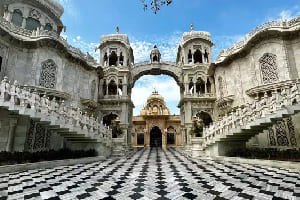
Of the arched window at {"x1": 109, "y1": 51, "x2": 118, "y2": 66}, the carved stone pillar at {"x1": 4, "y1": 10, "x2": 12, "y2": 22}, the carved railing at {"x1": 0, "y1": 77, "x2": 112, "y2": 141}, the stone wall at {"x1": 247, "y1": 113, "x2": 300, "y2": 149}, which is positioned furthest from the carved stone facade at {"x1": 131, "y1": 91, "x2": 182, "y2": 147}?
Result: the carved stone pillar at {"x1": 4, "y1": 10, "x2": 12, "y2": 22}

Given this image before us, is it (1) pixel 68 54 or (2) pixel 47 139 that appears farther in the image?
(1) pixel 68 54

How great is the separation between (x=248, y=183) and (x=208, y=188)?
1439mm

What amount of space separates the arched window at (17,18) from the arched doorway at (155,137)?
72.7ft

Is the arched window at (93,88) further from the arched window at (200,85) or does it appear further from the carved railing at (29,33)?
the arched window at (200,85)

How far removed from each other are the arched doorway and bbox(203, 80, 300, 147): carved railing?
16.8 metres

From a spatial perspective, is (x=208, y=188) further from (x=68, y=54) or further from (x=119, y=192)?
(x=68, y=54)

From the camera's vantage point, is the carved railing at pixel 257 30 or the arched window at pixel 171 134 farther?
the arched window at pixel 171 134

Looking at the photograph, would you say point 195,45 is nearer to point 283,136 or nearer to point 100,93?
point 100,93

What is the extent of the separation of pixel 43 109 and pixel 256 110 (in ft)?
37.0

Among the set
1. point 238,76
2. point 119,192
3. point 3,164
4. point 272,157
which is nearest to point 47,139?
point 3,164

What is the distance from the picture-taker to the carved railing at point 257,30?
12555 mm

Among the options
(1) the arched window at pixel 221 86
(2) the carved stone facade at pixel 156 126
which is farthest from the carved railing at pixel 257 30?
(2) the carved stone facade at pixel 156 126

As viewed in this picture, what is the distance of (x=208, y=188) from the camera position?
4.59m

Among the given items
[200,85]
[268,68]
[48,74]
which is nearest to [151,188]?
[48,74]
